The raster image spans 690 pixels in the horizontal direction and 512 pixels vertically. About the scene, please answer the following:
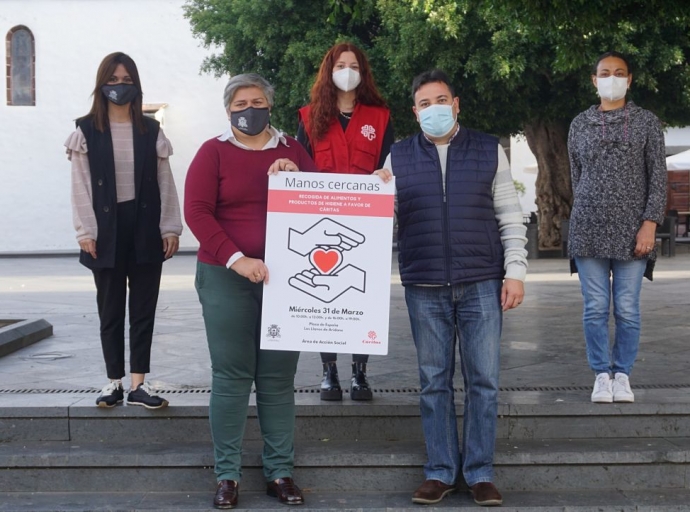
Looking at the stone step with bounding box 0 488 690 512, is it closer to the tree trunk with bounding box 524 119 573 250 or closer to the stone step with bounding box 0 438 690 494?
the stone step with bounding box 0 438 690 494

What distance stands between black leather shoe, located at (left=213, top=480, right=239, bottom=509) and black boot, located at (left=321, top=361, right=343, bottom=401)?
108cm

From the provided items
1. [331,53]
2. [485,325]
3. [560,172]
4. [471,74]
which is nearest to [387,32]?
[471,74]

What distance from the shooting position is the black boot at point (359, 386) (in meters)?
5.80

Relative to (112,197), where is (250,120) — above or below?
above

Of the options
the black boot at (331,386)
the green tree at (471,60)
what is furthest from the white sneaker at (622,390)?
the green tree at (471,60)

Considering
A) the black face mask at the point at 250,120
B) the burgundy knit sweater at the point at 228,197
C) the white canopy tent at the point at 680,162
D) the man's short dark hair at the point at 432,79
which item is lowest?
the white canopy tent at the point at 680,162

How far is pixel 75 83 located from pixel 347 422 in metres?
29.6

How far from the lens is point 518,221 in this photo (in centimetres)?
471

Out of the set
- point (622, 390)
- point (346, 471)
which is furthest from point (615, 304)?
point (346, 471)

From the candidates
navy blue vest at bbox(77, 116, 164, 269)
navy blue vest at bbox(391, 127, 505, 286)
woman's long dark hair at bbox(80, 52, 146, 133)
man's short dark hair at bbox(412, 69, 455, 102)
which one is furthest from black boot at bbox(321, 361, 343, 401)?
man's short dark hair at bbox(412, 69, 455, 102)

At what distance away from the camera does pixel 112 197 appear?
18.1ft

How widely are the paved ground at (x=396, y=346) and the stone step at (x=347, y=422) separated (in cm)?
69

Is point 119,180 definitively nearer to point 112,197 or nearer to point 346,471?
point 112,197

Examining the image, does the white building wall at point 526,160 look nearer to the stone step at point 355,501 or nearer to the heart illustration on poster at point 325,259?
the stone step at point 355,501
